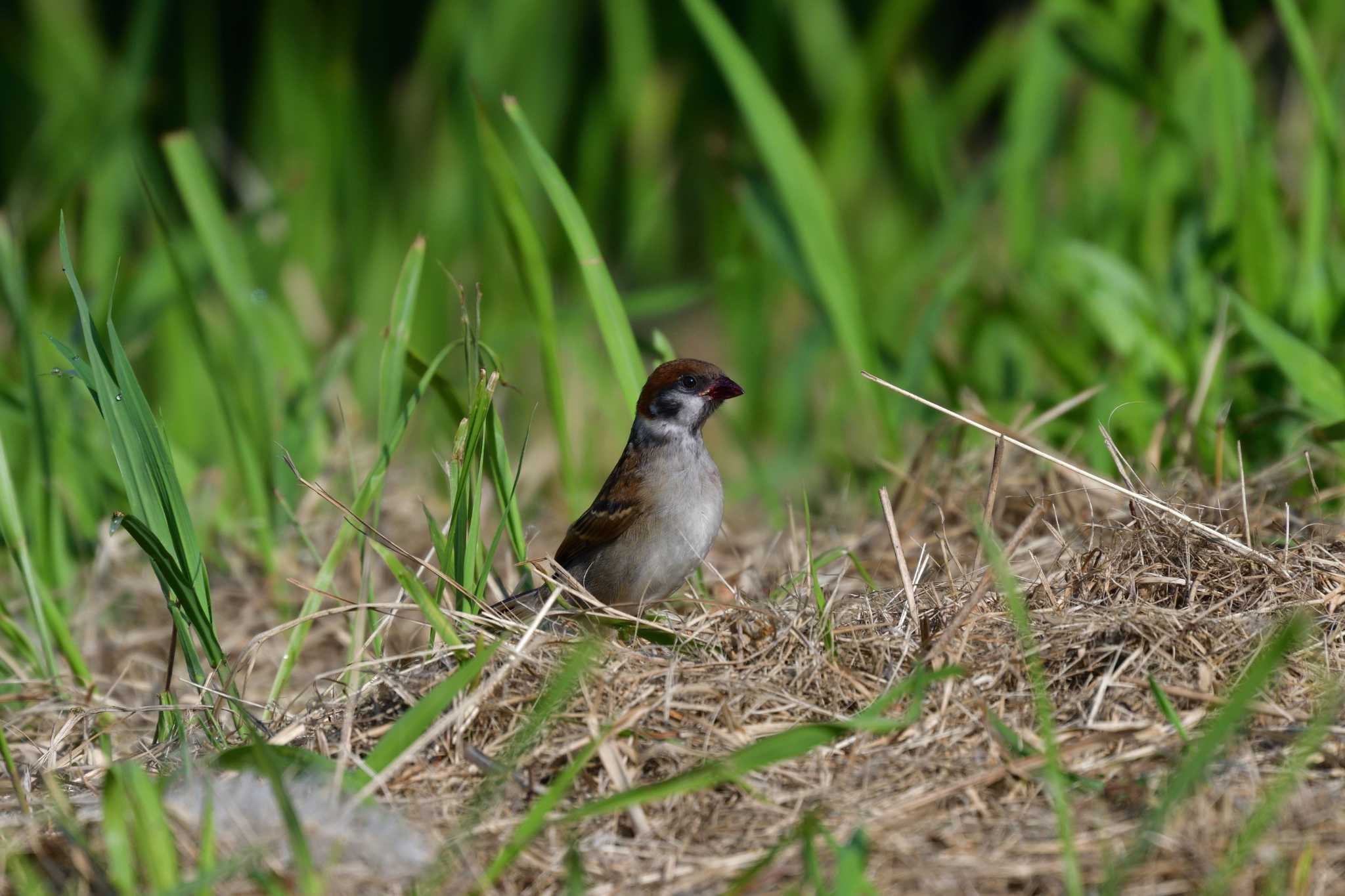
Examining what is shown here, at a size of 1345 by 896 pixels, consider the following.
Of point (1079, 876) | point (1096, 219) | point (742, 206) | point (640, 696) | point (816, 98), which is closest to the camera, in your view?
point (1079, 876)

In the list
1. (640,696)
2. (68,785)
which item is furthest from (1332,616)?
(68,785)

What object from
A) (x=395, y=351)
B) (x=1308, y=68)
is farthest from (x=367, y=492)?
(x=1308, y=68)

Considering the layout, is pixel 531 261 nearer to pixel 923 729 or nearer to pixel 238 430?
pixel 238 430

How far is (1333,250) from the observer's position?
4816 millimetres

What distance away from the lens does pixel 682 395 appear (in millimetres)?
3682

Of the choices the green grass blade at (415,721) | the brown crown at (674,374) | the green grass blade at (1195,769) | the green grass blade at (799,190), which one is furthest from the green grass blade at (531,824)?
the green grass blade at (799,190)

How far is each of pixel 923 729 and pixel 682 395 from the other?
1.53 meters

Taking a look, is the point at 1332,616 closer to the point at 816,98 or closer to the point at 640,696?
the point at 640,696

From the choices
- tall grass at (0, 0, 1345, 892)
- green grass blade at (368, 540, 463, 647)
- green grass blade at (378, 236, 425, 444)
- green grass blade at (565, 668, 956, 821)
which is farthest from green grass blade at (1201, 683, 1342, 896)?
green grass blade at (378, 236, 425, 444)

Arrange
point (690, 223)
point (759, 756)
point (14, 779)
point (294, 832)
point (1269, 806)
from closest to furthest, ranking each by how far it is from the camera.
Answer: point (1269, 806), point (294, 832), point (759, 756), point (14, 779), point (690, 223)

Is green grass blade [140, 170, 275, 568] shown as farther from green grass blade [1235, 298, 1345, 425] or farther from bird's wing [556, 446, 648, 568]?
green grass blade [1235, 298, 1345, 425]

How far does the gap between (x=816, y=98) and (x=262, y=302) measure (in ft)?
11.5

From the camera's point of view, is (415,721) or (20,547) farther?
(20,547)

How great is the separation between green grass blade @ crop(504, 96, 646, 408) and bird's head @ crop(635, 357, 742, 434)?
2.9 inches
